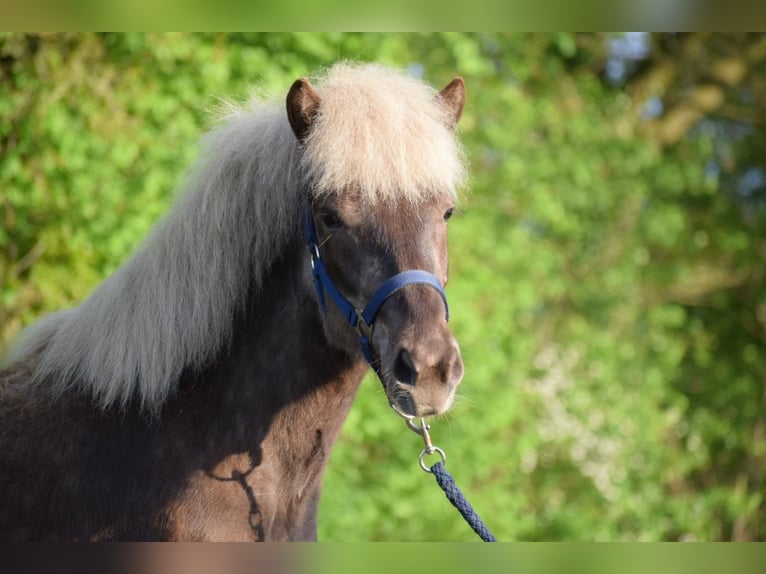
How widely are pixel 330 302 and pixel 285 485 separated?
54 cm

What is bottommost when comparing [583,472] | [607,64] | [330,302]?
[583,472]

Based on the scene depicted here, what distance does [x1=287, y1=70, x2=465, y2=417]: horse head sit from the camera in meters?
2.31

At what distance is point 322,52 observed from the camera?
5.58 meters

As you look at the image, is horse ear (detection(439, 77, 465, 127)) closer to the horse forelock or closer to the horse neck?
the horse forelock

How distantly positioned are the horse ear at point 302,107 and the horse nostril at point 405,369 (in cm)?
74

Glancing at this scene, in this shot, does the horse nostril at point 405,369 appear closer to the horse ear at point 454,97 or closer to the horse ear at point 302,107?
the horse ear at point 302,107

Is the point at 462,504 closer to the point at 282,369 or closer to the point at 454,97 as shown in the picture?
the point at 282,369

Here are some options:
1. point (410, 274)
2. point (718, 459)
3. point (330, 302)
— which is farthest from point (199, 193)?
point (718, 459)

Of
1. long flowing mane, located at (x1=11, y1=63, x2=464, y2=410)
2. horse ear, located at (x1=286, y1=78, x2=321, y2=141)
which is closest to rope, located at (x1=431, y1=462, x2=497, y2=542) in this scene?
long flowing mane, located at (x1=11, y1=63, x2=464, y2=410)

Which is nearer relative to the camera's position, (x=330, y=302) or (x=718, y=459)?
(x=330, y=302)

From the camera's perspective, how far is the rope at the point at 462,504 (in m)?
2.55

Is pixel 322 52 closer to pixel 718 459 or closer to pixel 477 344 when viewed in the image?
pixel 477 344

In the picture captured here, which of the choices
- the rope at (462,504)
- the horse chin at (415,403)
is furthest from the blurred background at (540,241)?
the horse chin at (415,403)

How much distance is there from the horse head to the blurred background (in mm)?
441
